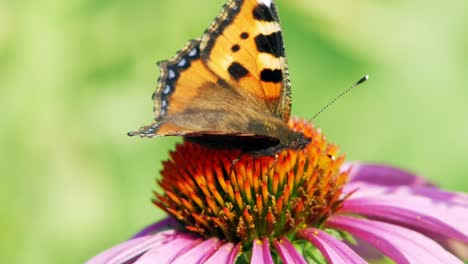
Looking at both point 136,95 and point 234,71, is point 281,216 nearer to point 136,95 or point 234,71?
point 234,71

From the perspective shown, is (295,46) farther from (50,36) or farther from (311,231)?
(311,231)

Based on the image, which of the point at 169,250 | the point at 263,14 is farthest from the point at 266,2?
the point at 169,250

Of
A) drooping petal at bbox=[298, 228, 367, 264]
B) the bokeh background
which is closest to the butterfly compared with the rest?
drooping petal at bbox=[298, 228, 367, 264]

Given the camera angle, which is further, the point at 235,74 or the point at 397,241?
the point at 235,74

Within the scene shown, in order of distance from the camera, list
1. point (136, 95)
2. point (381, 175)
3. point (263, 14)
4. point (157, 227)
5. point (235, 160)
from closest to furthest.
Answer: point (235, 160) < point (263, 14) < point (157, 227) < point (381, 175) < point (136, 95)

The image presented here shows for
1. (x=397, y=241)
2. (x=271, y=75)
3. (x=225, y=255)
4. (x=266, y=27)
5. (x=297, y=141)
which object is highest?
(x=266, y=27)

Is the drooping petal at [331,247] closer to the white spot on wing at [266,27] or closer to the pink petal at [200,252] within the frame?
the pink petal at [200,252]

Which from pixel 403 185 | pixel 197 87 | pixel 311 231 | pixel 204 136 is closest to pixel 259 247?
pixel 311 231

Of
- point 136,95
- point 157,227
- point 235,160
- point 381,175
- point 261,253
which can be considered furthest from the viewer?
point 136,95
